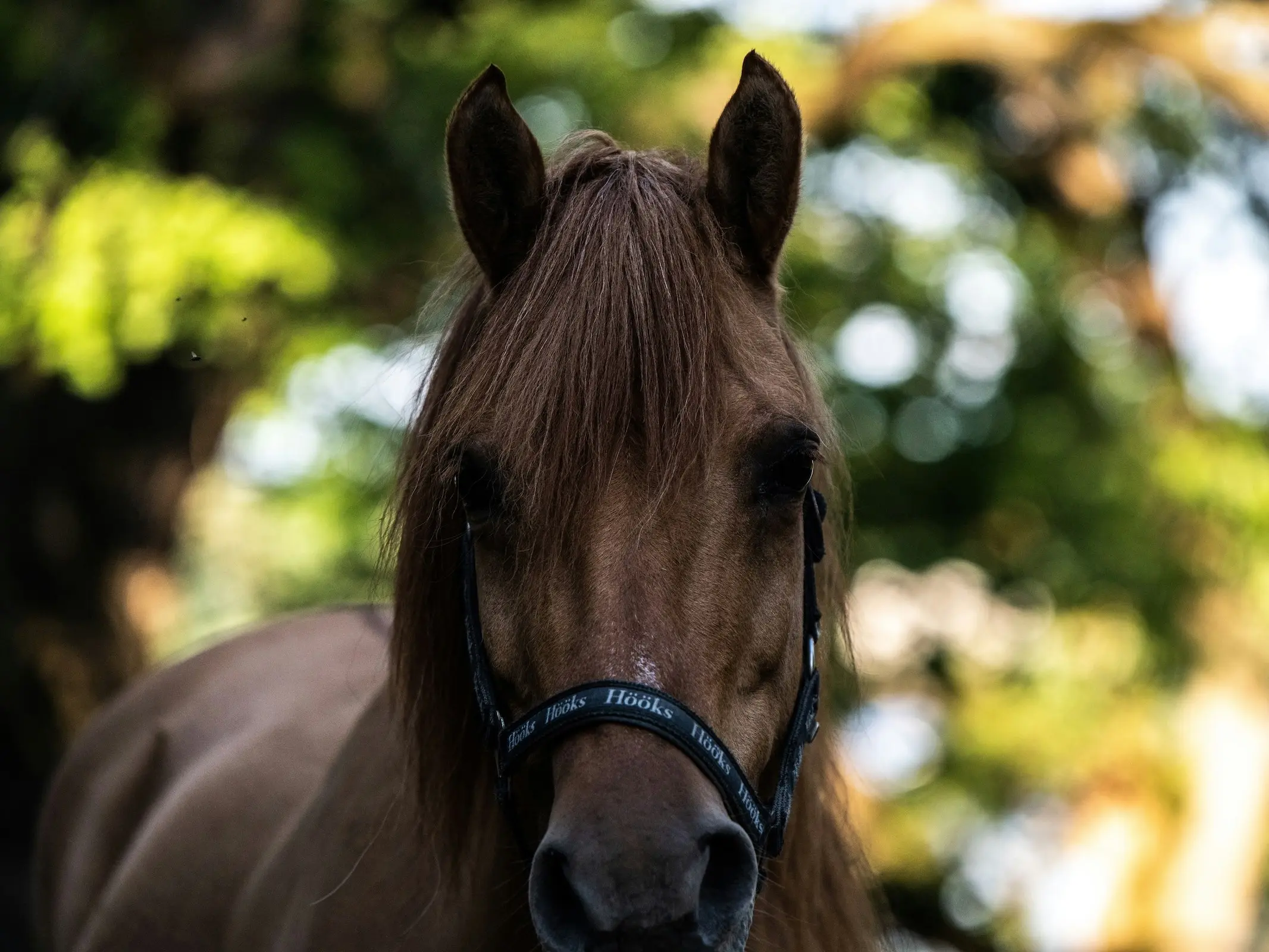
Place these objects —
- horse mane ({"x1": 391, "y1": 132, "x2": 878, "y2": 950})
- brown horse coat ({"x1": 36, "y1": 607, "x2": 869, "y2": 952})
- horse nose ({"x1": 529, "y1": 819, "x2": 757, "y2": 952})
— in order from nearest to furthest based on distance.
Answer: horse nose ({"x1": 529, "y1": 819, "x2": 757, "y2": 952})
horse mane ({"x1": 391, "y1": 132, "x2": 878, "y2": 950})
brown horse coat ({"x1": 36, "y1": 607, "x2": 869, "y2": 952})

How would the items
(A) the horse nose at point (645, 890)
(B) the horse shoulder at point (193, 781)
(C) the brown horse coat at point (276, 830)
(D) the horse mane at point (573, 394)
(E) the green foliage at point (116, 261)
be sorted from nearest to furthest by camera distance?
(A) the horse nose at point (645, 890)
(D) the horse mane at point (573, 394)
(C) the brown horse coat at point (276, 830)
(B) the horse shoulder at point (193, 781)
(E) the green foliage at point (116, 261)

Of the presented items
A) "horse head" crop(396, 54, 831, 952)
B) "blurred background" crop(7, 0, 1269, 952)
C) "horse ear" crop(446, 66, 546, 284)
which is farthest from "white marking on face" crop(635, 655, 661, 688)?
"blurred background" crop(7, 0, 1269, 952)

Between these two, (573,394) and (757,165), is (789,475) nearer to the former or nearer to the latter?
(573,394)

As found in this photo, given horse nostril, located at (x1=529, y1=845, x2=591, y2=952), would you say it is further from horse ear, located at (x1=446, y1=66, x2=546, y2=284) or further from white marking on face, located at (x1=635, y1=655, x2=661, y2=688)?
horse ear, located at (x1=446, y1=66, x2=546, y2=284)

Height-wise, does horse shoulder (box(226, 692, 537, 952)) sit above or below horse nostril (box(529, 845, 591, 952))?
below

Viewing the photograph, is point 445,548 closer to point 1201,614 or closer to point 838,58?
point 838,58

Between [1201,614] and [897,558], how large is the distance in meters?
2.41

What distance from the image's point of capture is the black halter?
1.72 meters

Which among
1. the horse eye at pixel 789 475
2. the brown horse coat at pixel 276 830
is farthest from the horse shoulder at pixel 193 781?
the horse eye at pixel 789 475

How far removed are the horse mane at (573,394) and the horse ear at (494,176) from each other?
4 cm

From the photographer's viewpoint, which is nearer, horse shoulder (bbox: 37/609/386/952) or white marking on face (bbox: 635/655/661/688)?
white marking on face (bbox: 635/655/661/688)

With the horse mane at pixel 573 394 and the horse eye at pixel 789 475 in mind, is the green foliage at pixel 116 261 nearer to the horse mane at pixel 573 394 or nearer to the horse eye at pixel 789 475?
the horse mane at pixel 573 394

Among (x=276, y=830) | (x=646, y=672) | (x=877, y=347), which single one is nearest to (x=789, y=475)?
(x=646, y=672)

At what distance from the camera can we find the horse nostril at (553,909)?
5.38 feet
